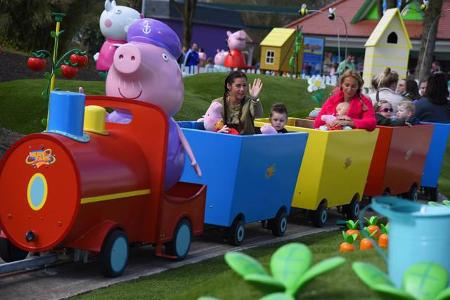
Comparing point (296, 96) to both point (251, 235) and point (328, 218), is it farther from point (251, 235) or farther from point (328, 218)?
point (251, 235)

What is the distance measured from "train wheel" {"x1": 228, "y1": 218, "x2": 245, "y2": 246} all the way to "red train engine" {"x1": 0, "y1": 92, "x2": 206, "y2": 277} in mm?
1170

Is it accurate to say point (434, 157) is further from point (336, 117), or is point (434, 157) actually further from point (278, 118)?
point (278, 118)

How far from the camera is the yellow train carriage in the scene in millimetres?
9000

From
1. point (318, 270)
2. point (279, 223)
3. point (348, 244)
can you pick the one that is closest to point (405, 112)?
point (279, 223)

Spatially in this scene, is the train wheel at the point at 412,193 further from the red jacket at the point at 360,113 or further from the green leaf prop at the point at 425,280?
the green leaf prop at the point at 425,280

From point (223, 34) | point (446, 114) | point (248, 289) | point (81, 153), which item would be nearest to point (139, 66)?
point (81, 153)

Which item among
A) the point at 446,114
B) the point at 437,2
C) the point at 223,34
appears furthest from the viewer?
the point at 223,34

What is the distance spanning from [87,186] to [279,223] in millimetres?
3067

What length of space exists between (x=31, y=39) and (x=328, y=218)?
15132 mm

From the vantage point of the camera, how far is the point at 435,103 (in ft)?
41.7

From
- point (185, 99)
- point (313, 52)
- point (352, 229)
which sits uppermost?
point (313, 52)

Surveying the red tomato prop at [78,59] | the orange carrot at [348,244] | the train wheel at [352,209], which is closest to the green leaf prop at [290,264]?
the orange carrot at [348,244]

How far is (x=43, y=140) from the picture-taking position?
19.9 feet

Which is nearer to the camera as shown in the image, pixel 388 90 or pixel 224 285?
pixel 224 285
